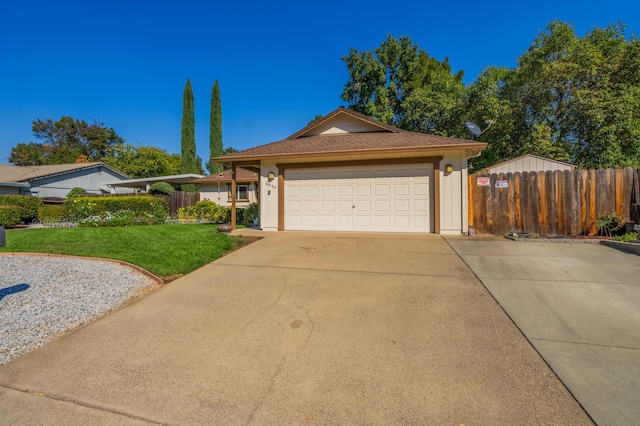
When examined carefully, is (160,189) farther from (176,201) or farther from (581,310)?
(581,310)

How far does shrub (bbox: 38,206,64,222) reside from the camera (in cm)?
1423

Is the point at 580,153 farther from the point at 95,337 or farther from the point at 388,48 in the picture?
the point at 95,337

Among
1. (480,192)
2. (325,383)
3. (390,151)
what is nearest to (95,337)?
(325,383)

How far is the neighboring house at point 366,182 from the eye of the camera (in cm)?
903

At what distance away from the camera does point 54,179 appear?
78.0 feet

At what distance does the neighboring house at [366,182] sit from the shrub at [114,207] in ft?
18.6

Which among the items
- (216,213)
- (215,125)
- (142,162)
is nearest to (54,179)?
(142,162)

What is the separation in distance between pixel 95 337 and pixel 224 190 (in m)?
19.6

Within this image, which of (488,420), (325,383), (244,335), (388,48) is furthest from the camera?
(388,48)

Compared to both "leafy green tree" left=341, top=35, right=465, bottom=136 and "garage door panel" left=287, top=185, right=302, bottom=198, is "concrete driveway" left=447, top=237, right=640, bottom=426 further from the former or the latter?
"leafy green tree" left=341, top=35, right=465, bottom=136

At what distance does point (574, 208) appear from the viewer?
8.11 metres

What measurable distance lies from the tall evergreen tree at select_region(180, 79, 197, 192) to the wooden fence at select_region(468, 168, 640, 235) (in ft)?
97.7

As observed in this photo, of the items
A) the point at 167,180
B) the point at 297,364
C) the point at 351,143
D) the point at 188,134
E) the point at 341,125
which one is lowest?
the point at 297,364

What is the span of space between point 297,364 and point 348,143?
27.4 ft
